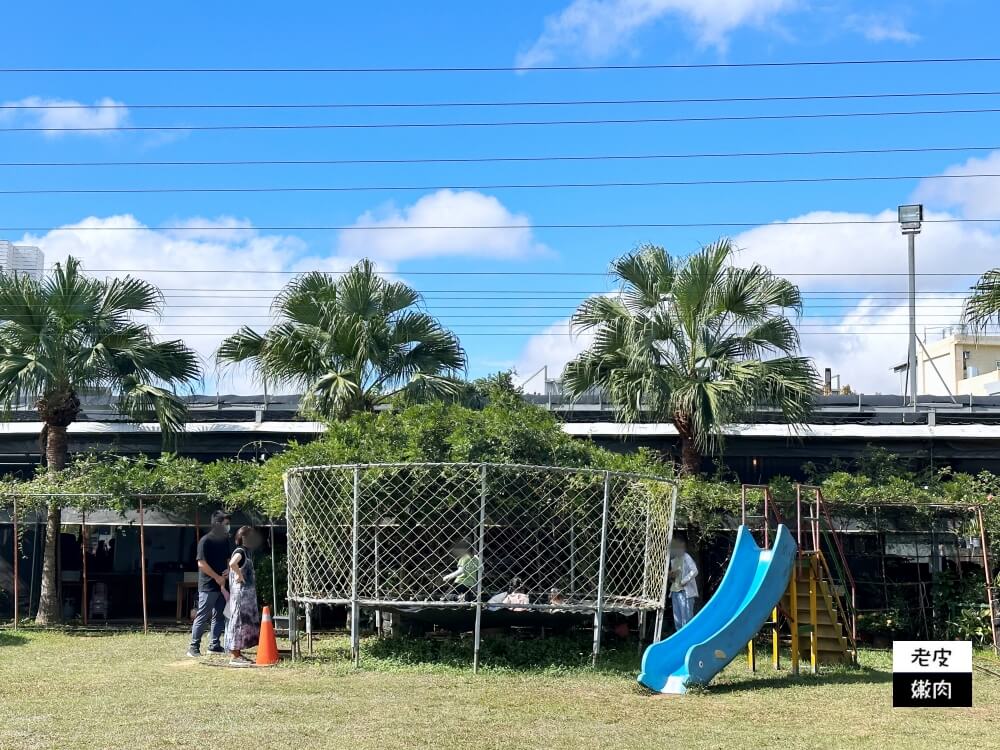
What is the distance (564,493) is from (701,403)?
14.2 feet

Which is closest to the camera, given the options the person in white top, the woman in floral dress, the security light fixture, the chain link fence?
the chain link fence

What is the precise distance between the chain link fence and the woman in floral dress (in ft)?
1.55

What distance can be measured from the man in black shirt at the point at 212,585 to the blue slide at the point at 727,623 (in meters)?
4.97

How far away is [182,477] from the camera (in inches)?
659

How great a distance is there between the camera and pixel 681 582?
45.6 feet

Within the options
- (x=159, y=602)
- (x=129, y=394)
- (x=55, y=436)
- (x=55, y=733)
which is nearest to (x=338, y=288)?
(x=129, y=394)

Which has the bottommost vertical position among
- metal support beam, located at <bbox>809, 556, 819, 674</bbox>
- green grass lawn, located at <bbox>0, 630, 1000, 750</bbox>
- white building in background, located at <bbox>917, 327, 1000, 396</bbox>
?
green grass lawn, located at <bbox>0, 630, 1000, 750</bbox>

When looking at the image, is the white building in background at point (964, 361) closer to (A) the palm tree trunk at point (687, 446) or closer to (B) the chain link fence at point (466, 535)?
(A) the palm tree trunk at point (687, 446)

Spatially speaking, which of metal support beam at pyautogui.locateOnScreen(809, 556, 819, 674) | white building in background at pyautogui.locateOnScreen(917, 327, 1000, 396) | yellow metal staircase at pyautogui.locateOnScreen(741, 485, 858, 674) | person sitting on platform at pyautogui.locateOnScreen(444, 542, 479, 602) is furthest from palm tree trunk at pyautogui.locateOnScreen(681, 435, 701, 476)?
white building in background at pyautogui.locateOnScreen(917, 327, 1000, 396)

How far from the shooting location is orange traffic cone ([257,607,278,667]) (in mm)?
12375

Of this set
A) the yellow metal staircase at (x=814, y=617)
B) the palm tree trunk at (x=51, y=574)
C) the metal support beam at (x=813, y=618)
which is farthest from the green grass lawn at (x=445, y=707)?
the palm tree trunk at (x=51, y=574)

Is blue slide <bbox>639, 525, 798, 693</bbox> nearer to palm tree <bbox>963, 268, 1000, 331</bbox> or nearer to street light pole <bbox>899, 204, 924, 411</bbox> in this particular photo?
palm tree <bbox>963, 268, 1000, 331</bbox>

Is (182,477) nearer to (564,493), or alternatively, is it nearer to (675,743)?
(564,493)

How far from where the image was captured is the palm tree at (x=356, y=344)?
1786 cm
